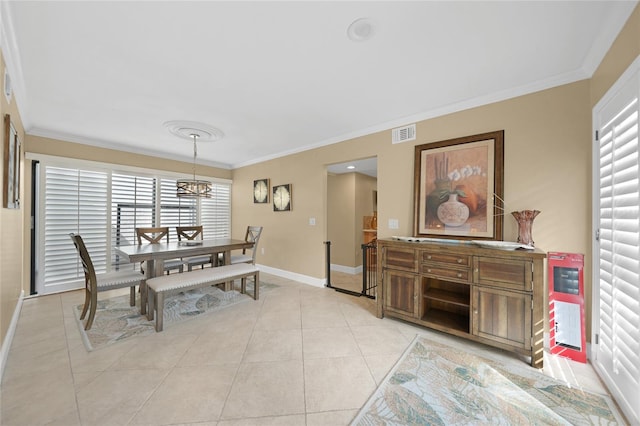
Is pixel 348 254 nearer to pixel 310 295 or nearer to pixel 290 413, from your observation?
pixel 310 295

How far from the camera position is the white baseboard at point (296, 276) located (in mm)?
4086

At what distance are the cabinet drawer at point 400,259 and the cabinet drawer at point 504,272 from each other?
1.84ft

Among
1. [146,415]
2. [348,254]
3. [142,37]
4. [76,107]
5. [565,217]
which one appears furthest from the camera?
[348,254]

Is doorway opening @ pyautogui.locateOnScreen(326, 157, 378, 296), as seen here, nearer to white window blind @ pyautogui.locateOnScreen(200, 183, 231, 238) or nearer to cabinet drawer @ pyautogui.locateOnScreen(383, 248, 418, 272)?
cabinet drawer @ pyautogui.locateOnScreen(383, 248, 418, 272)

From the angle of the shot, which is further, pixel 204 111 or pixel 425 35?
pixel 204 111

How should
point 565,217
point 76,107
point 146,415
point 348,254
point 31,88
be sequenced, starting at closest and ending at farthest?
point 146,415 → point 565,217 → point 31,88 → point 76,107 → point 348,254

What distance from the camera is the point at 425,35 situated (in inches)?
67.8

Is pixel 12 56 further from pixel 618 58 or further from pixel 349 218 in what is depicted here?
pixel 349 218

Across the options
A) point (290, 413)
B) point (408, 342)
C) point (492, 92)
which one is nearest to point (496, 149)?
point (492, 92)

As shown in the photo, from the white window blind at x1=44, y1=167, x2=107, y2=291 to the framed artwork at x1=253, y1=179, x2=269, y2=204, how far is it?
2530mm

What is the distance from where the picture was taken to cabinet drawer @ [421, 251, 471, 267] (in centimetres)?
224

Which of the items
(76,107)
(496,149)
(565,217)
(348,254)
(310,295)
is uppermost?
(76,107)

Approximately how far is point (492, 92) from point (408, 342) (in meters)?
2.66

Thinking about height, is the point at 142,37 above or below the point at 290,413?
above
